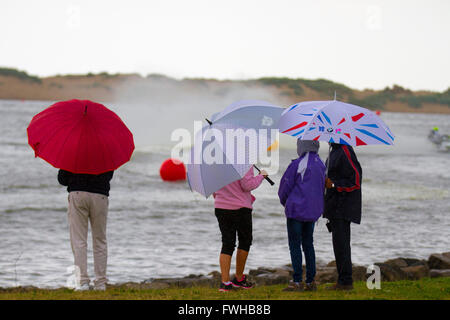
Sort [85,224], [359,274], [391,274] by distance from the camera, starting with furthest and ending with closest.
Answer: [359,274]
[391,274]
[85,224]

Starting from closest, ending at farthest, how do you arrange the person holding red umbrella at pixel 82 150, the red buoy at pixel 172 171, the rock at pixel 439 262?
1. the person holding red umbrella at pixel 82 150
2. the rock at pixel 439 262
3. the red buoy at pixel 172 171

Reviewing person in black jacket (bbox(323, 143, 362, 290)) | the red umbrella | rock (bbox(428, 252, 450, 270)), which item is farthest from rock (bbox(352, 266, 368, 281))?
the red umbrella

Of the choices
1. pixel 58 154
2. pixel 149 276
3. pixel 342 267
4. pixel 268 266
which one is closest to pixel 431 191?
pixel 268 266

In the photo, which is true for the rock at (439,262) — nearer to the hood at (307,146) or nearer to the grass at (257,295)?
the grass at (257,295)

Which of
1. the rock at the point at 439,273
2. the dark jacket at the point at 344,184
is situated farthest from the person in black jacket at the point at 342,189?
the rock at the point at 439,273

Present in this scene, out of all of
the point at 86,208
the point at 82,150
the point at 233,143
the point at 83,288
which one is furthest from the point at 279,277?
the point at 82,150

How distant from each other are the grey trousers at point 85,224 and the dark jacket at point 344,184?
263 centimetres

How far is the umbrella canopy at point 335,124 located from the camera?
7.21 metres

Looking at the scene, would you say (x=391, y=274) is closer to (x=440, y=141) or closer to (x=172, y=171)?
(x=172, y=171)

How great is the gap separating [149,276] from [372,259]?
4904 millimetres

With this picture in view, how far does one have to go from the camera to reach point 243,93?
382 feet

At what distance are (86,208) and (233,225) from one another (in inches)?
67.1

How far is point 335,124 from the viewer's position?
729cm
